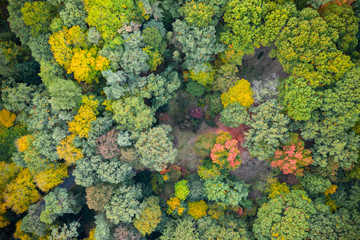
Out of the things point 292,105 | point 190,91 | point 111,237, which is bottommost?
point 111,237

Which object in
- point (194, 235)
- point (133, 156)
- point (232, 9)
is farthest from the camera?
point (194, 235)

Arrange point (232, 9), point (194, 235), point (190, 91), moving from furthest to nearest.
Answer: point (190, 91)
point (194, 235)
point (232, 9)

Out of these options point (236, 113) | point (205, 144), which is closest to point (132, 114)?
point (205, 144)

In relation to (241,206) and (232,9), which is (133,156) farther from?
(232,9)

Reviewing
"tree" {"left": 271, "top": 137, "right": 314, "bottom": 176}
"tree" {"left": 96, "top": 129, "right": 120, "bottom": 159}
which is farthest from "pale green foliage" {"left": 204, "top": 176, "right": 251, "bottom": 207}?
"tree" {"left": 96, "top": 129, "right": 120, "bottom": 159}

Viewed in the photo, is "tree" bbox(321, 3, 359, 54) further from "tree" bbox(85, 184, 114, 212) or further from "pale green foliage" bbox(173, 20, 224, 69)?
"tree" bbox(85, 184, 114, 212)

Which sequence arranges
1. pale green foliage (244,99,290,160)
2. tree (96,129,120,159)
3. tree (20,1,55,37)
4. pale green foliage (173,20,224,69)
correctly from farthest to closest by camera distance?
tree (20,1,55,37), pale green foliage (173,20,224,69), pale green foliage (244,99,290,160), tree (96,129,120,159)

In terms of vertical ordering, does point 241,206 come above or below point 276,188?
below

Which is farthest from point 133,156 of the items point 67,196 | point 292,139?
point 292,139
